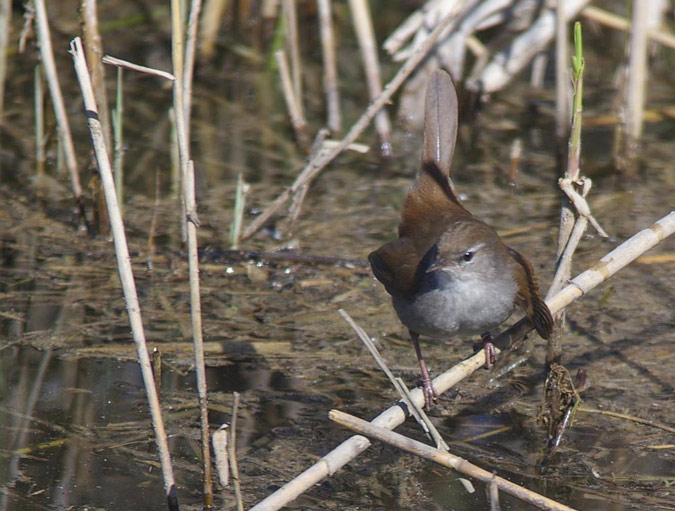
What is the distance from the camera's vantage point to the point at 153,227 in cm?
523

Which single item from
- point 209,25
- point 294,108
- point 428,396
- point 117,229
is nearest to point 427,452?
point 428,396

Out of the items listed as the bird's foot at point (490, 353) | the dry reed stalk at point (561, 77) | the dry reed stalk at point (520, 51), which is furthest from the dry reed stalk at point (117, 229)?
the dry reed stalk at point (520, 51)

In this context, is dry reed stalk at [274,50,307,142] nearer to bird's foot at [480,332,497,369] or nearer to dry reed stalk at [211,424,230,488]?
bird's foot at [480,332,497,369]

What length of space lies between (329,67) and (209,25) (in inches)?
63.8

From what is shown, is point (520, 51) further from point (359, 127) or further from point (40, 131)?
point (40, 131)

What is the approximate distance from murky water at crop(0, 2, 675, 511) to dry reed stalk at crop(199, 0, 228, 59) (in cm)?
81

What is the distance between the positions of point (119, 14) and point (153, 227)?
4022 millimetres

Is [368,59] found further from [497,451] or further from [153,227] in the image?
[497,451]

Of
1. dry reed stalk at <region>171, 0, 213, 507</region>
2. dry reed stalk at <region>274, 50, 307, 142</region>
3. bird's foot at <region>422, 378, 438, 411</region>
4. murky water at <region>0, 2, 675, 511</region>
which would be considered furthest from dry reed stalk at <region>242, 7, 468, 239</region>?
dry reed stalk at <region>171, 0, 213, 507</region>

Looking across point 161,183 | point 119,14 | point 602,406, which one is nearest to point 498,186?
point 161,183

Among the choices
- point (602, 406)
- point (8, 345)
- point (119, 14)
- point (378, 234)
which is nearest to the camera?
point (602, 406)

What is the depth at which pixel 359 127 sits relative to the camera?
A: 485cm

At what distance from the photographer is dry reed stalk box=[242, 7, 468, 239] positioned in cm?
471

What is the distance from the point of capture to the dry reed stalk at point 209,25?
307 inches
